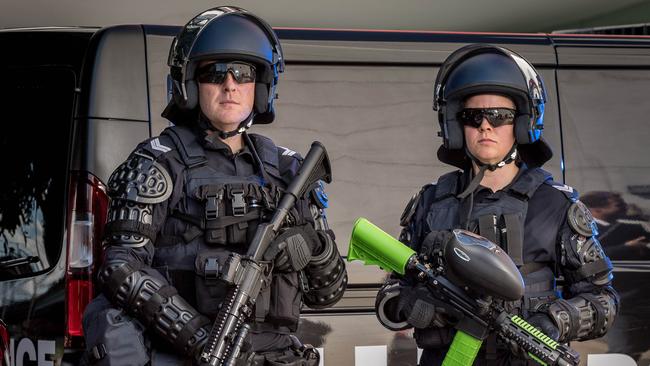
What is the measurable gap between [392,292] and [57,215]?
1.40m

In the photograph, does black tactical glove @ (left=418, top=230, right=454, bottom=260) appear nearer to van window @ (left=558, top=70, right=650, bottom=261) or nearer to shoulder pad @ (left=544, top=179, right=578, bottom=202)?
shoulder pad @ (left=544, top=179, right=578, bottom=202)

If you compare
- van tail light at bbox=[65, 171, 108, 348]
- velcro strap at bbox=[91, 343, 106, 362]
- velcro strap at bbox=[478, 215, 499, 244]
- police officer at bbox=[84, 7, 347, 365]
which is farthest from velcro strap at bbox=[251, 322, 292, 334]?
van tail light at bbox=[65, 171, 108, 348]

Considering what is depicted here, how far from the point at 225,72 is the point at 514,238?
1.07 metres

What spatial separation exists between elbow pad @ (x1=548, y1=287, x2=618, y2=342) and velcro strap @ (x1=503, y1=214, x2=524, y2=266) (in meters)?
0.19

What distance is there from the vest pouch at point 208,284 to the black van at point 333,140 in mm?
888

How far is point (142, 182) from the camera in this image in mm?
3982

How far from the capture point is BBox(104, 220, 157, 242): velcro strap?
3941 mm

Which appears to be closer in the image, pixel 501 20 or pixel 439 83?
pixel 439 83

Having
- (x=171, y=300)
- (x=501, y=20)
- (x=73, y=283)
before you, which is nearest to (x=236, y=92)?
(x=171, y=300)

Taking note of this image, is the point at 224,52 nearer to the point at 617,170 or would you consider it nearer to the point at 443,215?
the point at 443,215

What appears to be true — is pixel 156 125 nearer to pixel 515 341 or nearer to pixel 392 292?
pixel 392 292

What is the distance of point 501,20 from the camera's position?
11984 millimetres

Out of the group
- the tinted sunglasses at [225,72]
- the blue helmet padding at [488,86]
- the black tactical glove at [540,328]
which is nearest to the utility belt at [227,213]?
A: the tinted sunglasses at [225,72]

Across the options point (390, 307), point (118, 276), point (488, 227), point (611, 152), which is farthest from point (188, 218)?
point (611, 152)
